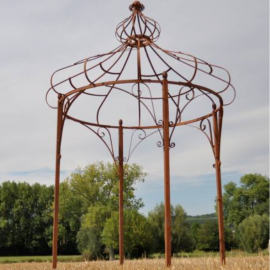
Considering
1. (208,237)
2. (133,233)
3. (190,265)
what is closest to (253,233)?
(208,237)

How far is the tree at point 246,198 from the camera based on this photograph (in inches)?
1602

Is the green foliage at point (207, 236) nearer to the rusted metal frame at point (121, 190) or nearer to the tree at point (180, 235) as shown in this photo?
the tree at point (180, 235)

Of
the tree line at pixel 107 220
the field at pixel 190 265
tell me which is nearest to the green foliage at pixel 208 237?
the tree line at pixel 107 220

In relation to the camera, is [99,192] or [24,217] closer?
[99,192]

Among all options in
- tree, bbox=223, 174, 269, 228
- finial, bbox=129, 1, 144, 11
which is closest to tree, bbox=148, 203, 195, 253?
tree, bbox=223, 174, 269, 228

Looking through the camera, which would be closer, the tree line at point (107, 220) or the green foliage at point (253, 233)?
the tree line at point (107, 220)

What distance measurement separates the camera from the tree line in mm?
26672

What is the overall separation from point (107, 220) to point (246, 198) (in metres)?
21.1

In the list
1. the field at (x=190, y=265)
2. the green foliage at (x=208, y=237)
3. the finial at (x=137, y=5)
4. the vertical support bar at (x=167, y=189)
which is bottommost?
the green foliage at (x=208, y=237)

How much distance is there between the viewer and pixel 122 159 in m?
9.43

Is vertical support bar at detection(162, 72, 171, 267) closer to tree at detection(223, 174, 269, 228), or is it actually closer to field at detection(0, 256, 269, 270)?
field at detection(0, 256, 269, 270)

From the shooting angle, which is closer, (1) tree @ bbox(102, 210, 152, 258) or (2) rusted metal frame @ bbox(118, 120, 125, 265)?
(2) rusted metal frame @ bbox(118, 120, 125, 265)

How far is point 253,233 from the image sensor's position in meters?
29.1

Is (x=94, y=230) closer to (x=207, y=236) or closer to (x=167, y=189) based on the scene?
(x=207, y=236)
